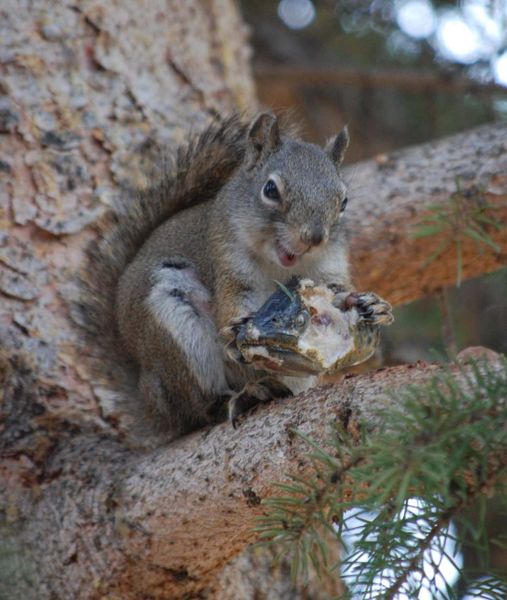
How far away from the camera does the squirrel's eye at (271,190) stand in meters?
2.20

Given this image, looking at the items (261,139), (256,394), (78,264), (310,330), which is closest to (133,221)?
(78,264)

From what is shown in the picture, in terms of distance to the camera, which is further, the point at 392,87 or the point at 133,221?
the point at 392,87

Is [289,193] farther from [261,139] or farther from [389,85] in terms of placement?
[389,85]

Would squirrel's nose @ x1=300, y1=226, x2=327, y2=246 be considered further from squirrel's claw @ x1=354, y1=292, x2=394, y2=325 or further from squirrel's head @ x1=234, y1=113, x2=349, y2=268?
squirrel's claw @ x1=354, y1=292, x2=394, y2=325

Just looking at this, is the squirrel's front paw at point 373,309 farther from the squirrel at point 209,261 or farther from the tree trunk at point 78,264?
the tree trunk at point 78,264

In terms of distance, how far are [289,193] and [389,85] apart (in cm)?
142

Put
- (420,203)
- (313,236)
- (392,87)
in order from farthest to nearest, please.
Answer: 1. (392,87)
2. (420,203)
3. (313,236)

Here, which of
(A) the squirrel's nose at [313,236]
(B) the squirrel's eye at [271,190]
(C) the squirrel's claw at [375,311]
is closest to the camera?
(C) the squirrel's claw at [375,311]

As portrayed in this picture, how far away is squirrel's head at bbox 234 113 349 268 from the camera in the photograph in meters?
2.10

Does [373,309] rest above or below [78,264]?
below

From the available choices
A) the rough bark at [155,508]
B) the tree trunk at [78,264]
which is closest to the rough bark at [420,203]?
the tree trunk at [78,264]

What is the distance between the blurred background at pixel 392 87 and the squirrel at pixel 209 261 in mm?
328

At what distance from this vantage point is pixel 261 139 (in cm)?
238

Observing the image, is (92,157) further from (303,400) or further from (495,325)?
(495,325)
